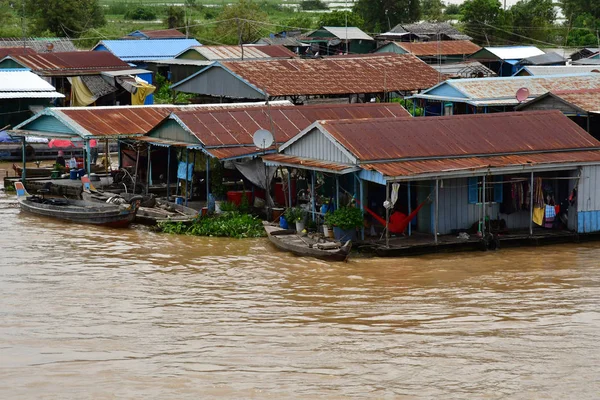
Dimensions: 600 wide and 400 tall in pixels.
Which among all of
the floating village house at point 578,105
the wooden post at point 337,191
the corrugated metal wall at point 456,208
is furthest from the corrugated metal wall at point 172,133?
the floating village house at point 578,105

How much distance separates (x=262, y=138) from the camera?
2203cm

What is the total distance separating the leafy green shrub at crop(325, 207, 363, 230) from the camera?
63.1 feet

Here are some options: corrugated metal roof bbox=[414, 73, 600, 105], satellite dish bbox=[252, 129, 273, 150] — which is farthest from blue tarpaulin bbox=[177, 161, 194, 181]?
corrugated metal roof bbox=[414, 73, 600, 105]

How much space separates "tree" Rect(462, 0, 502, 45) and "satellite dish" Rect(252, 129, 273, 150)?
43.6m

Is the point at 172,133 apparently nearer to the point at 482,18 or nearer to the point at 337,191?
the point at 337,191

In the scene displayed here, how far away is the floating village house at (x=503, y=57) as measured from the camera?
48.7 m

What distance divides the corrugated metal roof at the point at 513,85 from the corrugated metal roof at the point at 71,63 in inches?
600

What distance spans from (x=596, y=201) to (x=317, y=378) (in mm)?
10149

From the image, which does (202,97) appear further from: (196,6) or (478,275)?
(196,6)

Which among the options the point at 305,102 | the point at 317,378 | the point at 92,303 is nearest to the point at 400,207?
the point at 92,303

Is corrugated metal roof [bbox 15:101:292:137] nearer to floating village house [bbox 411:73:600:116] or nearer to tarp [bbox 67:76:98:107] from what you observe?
floating village house [bbox 411:73:600:116]

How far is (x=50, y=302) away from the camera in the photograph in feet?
54.1

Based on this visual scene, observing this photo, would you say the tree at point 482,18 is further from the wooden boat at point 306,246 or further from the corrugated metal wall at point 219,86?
the wooden boat at point 306,246

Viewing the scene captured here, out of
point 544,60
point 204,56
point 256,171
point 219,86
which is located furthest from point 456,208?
point 544,60
